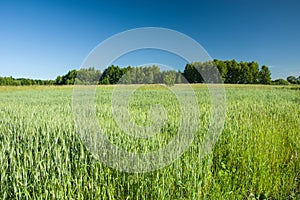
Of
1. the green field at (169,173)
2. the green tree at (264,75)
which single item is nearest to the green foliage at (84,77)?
the green field at (169,173)

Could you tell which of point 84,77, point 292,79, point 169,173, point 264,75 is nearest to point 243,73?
point 264,75

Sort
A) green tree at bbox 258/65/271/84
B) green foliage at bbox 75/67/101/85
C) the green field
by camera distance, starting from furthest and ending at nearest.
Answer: green tree at bbox 258/65/271/84
green foliage at bbox 75/67/101/85
the green field

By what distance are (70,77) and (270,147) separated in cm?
7340

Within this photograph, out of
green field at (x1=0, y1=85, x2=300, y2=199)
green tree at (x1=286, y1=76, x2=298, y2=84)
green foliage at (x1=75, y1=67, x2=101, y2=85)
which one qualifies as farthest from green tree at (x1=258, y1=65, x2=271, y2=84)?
green field at (x1=0, y1=85, x2=300, y2=199)

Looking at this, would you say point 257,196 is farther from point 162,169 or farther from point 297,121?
point 297,121

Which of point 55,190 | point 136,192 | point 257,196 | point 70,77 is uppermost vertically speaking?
point 70,77

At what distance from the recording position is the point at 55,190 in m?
2.07

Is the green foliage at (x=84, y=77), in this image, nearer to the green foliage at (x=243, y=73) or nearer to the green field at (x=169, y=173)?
the green field at (x=169, y=173)

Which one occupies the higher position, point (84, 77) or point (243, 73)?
point (243, 73)

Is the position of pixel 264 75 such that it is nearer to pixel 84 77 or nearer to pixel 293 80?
pixel 293 80

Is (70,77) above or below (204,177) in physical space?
above

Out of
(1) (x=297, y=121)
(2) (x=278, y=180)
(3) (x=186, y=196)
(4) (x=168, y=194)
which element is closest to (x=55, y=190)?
(4) (x=168, y=194)

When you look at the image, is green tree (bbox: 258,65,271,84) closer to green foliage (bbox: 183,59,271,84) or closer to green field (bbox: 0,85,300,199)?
green foliage (bbox: 183,59,271,84)

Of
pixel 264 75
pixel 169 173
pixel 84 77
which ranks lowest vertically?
pixel 169 173
